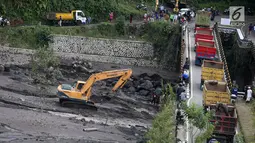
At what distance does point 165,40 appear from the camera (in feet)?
215

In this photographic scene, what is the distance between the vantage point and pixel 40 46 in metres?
60.4

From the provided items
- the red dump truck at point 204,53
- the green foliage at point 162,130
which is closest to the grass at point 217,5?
the red dump truck at point 204,53

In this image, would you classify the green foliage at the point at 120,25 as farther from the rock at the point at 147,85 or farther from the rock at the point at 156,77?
the rock at the point at 147,85

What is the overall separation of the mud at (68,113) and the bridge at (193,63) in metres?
3.83

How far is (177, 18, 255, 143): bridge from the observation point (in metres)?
32.0

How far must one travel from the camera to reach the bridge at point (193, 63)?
105ft

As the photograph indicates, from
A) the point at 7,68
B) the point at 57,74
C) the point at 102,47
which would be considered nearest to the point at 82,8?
the point at 102,47

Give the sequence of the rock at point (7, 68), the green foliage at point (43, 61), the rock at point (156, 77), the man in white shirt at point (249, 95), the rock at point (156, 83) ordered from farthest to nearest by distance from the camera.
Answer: the rock at point (156, 77)
the rock at point (156, 83)
the green foliage at point (43, 61)
the rock at point (7, 68)
the man in white shirt at point (249, 95)

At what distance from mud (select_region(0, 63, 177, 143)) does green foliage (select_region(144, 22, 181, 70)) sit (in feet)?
30.1

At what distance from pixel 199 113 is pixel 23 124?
44.3ft

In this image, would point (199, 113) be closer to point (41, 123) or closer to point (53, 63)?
point (41, 123)

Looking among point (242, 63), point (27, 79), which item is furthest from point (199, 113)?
point (242, 63)

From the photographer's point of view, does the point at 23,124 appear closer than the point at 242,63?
Yes

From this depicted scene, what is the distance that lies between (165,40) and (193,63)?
47.3 feet
